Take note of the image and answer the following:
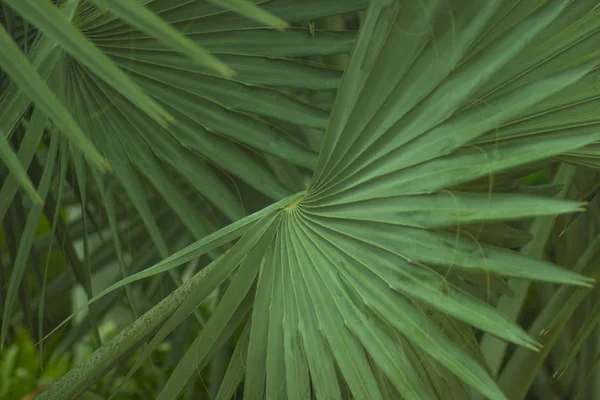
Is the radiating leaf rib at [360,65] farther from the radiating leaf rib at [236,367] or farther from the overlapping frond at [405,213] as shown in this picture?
the radiating leaf rib at [236,367]

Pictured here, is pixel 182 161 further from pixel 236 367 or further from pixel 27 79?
pixel 27 79

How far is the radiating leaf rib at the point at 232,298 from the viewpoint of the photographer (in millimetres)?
523

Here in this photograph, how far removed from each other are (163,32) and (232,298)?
25 cm

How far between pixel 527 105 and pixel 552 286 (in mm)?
655

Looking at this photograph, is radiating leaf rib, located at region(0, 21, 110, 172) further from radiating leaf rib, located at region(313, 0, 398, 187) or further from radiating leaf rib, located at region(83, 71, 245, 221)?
radiating leaf rib, located at region(83, 71, 245, 221)

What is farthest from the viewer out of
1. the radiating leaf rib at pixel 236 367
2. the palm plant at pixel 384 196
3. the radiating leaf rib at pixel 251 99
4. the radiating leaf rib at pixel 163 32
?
the radiating leaf rib at pixel 251 99

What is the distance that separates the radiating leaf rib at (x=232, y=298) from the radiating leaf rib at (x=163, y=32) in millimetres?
205

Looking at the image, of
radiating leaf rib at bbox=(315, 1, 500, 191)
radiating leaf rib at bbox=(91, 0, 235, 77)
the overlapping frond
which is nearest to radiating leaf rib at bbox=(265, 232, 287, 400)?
the overlapping frond

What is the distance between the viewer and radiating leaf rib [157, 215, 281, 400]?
52 cm

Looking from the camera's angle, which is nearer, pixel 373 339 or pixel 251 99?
pixel 373 339

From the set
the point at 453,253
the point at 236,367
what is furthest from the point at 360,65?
the point at 236,367

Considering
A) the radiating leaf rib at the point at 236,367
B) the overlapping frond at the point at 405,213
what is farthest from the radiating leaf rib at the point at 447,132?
the radiating leaf rib at the point at 236,367

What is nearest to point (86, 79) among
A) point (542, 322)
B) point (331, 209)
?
point (331, 209)

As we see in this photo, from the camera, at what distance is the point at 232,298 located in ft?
1.74
